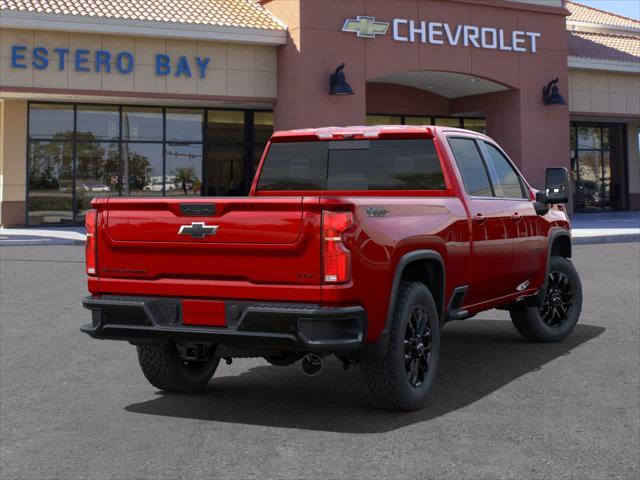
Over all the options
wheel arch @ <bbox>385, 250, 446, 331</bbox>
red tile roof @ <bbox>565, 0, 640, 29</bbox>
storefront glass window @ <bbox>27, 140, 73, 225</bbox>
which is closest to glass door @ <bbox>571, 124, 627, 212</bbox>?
red tile roof @ <bbox>565, 0, 640, 29</bbox>

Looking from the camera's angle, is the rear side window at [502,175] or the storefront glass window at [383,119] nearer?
the rear side window at [502,175]

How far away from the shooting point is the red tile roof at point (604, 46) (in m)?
33.5

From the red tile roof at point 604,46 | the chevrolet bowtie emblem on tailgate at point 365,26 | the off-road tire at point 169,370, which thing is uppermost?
the red tile roof at point 604,46

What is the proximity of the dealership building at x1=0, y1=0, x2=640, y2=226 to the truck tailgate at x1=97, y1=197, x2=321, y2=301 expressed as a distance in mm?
20678

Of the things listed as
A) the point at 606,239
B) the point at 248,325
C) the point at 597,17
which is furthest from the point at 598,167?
the point at 248,325

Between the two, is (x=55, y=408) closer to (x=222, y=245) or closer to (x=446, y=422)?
(x=222, y=245)

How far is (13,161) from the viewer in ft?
90.3

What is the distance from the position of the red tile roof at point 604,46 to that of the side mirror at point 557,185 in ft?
87.3

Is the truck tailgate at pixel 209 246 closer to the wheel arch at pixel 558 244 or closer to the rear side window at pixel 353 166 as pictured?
→ the rear side window at pixel 353 166

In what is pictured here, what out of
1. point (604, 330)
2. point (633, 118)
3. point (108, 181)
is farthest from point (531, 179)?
point (604, 330)

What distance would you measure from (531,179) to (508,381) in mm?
24323

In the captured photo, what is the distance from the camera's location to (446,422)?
537cm

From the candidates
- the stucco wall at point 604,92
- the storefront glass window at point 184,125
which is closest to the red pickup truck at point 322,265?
the storefront glass window at point 184,125

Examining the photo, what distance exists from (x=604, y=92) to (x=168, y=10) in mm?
17551
